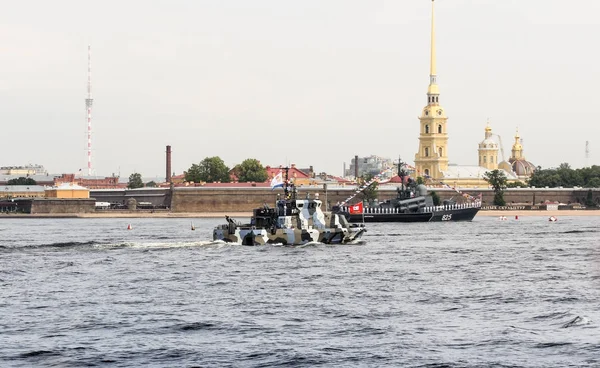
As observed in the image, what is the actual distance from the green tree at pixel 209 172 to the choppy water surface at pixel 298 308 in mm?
131632

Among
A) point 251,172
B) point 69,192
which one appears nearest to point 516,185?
point 251,172

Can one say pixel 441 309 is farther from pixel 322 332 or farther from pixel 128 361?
pixel 128 361

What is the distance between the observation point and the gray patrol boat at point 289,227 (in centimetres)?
5853

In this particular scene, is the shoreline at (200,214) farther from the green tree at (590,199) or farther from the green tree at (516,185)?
the green tree at (516,185)

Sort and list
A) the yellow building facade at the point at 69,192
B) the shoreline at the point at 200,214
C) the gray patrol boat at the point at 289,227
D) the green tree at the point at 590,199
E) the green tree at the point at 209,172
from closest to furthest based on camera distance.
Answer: the gray patrol boat at the point at 289,227, the shoreline at the point at 200,214, the yellow building facade at the point at 69,192, the green tree at the point at 590,199, the green tree at the point at 209,172

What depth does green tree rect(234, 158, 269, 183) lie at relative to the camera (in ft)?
625

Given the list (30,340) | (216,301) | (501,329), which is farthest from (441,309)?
(30,340)

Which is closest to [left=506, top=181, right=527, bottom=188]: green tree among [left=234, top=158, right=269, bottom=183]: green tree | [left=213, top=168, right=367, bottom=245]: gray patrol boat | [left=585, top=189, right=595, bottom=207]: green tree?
[left=585, top=189, right=595, bottom=207]: green tree

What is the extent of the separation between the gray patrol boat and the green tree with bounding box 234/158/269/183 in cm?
12982

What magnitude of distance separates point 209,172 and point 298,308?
157944mm

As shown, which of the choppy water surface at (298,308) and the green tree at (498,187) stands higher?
the green tree at (498,187)

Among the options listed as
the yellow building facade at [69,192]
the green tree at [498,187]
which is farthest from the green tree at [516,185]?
the yellow building facade at [69,192]

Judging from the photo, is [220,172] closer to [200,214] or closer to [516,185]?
[200,214]

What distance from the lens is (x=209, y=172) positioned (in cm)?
19175
